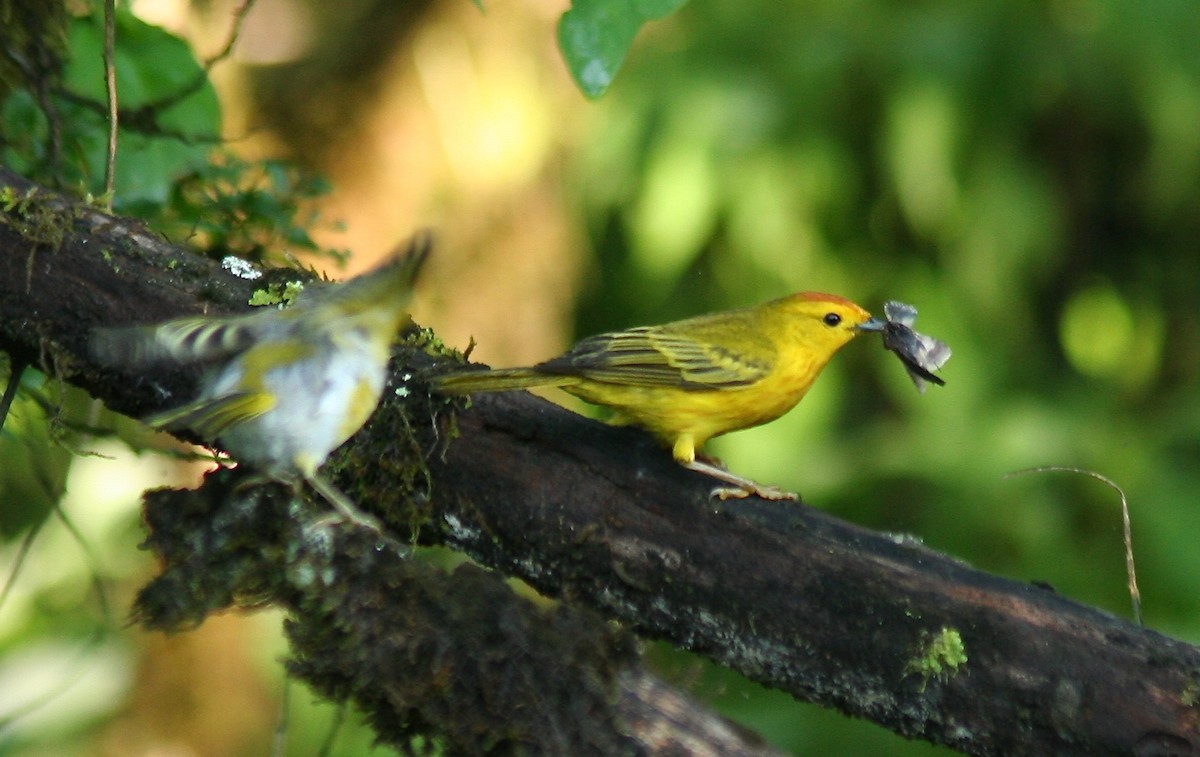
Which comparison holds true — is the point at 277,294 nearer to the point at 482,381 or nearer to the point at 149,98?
the point at 482,381

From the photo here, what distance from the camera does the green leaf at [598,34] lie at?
9.11ft

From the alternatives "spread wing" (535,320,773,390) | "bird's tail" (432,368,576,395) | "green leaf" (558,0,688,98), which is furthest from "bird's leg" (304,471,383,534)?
"green leaf" (558,0,688,98)

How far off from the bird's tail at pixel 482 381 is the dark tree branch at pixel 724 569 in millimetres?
A: 59

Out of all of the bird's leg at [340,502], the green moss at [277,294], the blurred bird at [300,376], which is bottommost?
the bird's leg at [340,502]

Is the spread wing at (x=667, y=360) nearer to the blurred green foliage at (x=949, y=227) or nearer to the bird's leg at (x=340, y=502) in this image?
the bird's leg at (x=340, y=502)

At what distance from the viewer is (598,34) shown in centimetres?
279

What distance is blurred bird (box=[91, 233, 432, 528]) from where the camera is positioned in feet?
9.86

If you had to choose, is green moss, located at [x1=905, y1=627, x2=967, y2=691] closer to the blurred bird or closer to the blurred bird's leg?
the blurred bird's leg

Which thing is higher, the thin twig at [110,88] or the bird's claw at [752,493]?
the thin twig at [110,88]

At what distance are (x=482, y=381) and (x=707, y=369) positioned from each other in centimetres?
89

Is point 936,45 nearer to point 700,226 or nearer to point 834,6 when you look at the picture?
point 834,6

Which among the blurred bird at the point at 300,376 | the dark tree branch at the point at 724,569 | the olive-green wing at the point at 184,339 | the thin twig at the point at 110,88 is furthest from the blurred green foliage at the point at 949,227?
the olive-green wing at the point at 184,339

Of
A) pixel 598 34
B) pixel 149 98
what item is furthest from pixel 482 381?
pixel 149 98

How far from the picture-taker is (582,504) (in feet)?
11.2
